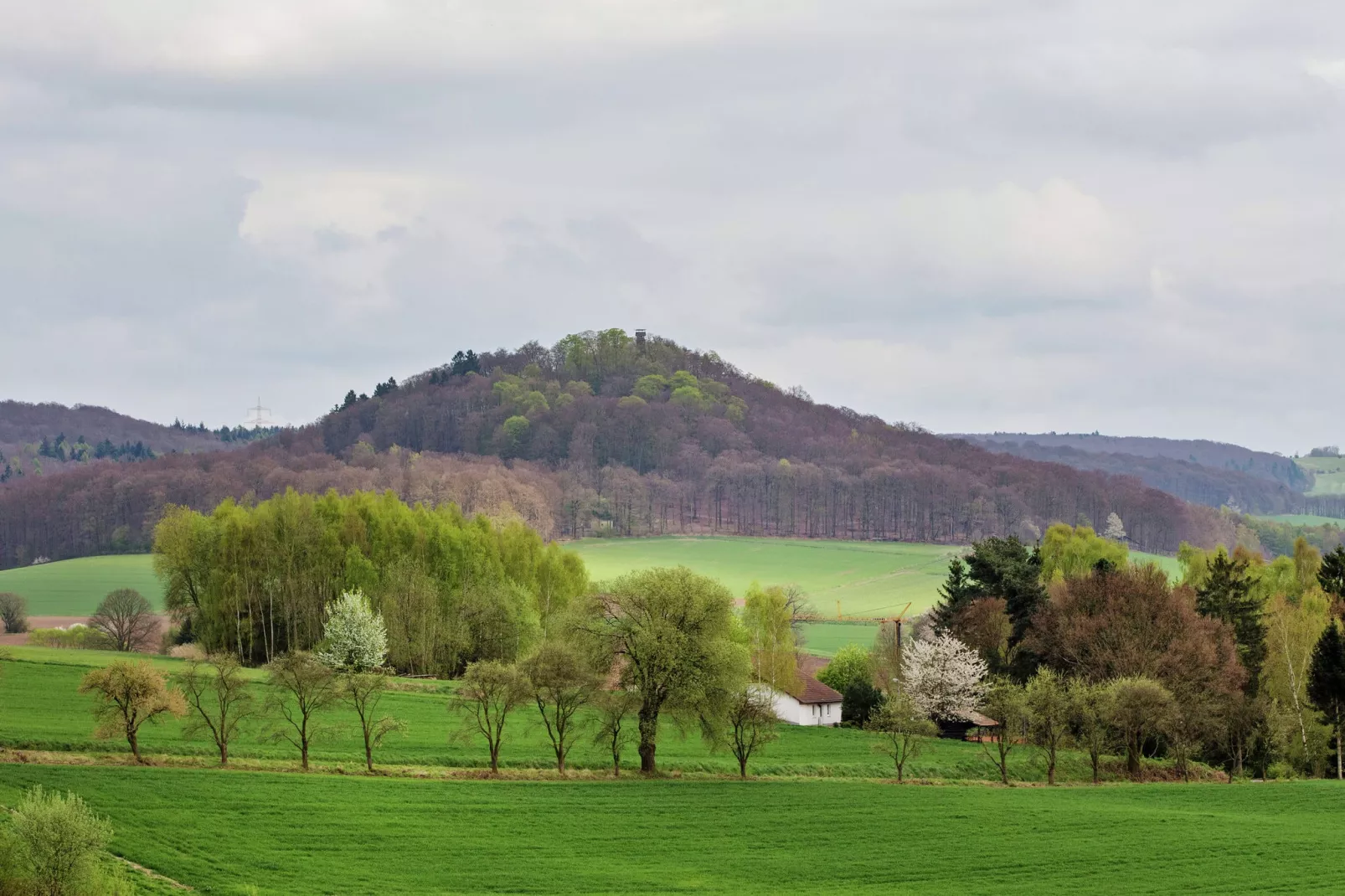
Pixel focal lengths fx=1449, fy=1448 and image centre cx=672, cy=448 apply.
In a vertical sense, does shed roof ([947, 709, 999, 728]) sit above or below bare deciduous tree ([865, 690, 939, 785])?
below

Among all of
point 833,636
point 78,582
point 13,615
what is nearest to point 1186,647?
point 833,636

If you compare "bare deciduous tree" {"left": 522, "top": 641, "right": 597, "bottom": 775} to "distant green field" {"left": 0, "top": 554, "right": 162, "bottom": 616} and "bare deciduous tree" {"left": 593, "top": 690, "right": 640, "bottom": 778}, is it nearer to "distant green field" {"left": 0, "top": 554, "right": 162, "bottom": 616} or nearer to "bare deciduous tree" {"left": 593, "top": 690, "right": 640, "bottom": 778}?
"bare deciduous tree" {"left": 593, "top": 690, "right": 640, "bottom": 778}

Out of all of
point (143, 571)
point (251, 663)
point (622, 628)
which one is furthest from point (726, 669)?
point (143, 571)

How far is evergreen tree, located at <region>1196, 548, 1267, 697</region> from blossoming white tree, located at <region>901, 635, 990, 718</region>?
1450 cm

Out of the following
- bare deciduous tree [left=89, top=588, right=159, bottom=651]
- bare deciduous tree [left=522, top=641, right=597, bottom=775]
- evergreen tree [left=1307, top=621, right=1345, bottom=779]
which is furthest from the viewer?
bare deciduous tree [left=89, top=588, right=159, bottom=651]

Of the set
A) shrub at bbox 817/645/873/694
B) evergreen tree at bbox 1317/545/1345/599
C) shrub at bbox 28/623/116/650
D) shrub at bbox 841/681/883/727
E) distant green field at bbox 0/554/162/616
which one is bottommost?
shrub at bbox 841/681/883/727

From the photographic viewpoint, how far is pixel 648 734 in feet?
196

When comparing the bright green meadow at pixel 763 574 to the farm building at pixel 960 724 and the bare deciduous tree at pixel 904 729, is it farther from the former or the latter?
the bare deciduous tree at pixel 904 729

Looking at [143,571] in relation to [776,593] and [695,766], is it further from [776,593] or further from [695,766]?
[695,766]

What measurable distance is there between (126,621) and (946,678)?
5942cm

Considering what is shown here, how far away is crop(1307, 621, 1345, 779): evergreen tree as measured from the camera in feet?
246

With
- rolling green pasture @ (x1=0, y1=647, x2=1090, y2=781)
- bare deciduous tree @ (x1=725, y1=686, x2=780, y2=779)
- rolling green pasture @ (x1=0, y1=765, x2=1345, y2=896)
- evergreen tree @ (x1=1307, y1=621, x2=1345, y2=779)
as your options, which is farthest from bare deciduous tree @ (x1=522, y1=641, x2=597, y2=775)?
evergreen tree @ (x1=1307, y1=621, x2=1345, y2=779)

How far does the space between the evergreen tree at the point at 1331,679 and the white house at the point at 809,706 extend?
A: 87.9 feet

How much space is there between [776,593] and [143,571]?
297ft
